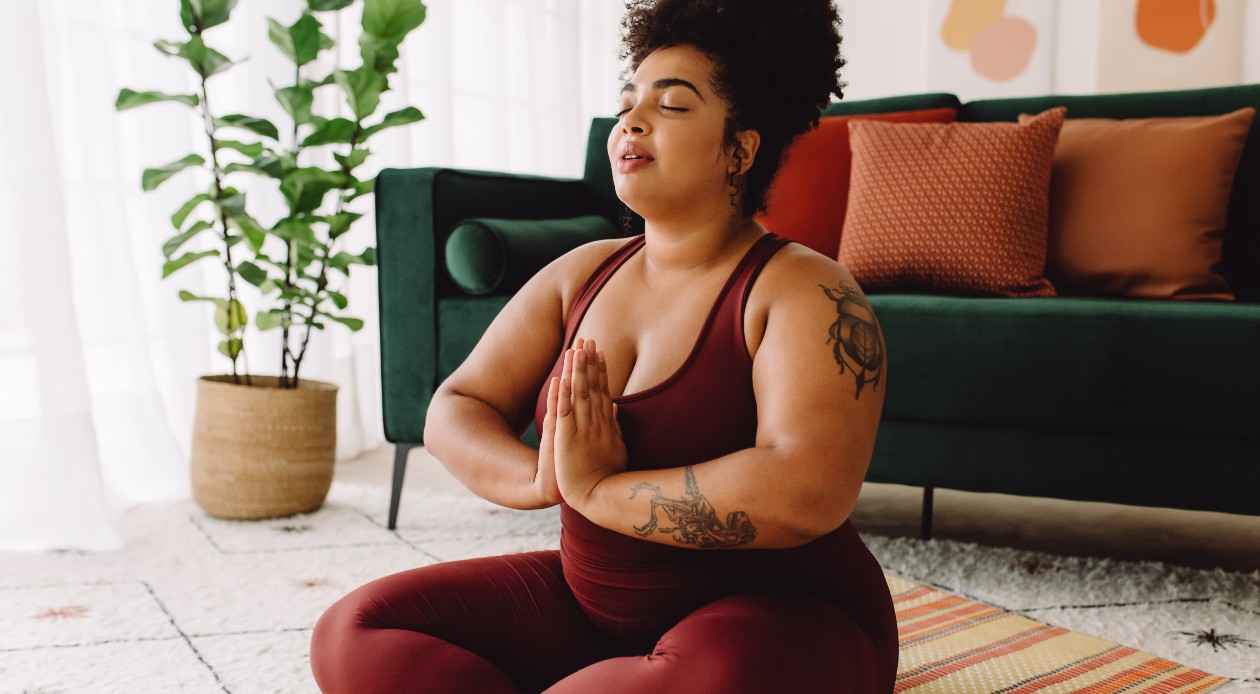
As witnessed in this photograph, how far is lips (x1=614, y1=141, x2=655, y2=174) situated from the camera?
964mm

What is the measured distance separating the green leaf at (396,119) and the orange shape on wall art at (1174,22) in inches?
99.1

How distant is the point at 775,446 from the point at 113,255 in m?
1.94

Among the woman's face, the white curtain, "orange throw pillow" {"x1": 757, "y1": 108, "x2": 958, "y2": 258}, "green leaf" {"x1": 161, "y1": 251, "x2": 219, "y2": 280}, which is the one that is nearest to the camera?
the woman's face

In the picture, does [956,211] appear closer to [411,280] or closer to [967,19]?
[411,280]

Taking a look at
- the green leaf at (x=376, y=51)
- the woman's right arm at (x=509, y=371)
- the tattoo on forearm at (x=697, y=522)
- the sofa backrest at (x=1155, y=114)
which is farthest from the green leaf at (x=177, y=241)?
the tattoo on forearm at (x=697, y=522)

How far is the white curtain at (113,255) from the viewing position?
6.43 feet

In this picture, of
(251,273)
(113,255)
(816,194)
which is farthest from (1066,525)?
(113,255)

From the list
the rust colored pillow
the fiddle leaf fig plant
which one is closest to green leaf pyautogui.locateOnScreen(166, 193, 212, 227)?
the fiddle leaf fig plant

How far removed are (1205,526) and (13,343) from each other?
2.62m

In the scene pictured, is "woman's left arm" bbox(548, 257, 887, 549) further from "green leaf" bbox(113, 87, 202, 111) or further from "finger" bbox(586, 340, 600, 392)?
"green leaf" bbox(113, 87, 202, 111)

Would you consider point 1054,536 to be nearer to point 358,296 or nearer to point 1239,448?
point 1239,448

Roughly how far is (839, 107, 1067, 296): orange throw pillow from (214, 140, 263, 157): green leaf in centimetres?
125

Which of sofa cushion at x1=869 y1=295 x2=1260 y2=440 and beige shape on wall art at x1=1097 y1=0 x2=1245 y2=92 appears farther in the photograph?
beige shape on wall art at x1=1097 y1=0 x2=1245 y2=92

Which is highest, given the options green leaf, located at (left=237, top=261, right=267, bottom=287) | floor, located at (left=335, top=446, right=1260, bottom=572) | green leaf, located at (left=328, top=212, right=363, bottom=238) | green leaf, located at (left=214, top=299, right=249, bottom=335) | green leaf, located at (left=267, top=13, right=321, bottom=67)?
green leaf, located at (left=267, top=13, right=321, bottom=67)
